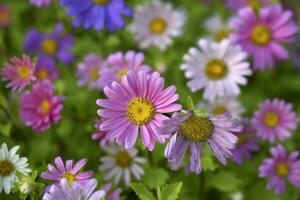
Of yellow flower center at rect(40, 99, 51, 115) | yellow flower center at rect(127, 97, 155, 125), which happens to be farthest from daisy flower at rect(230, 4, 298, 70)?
yellow flower center at rect(40, 99, 51, 115)

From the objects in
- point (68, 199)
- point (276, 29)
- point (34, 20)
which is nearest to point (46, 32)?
point (34, 20)

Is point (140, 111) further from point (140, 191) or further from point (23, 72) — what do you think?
point (23, 72)

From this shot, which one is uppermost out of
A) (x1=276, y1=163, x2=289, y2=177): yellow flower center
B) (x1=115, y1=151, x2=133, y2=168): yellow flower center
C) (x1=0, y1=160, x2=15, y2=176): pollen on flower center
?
(x1=0, y1=160, x2=15, y2=176): pollen on flower center

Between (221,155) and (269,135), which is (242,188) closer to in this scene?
(269,135)

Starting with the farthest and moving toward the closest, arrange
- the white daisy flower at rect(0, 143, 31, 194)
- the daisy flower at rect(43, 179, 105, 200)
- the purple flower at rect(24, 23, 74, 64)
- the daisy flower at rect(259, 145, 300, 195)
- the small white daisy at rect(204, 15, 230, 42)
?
the small white daisy at rect(204, 15, 230, 42)
the purple flower at rect(24, 23, 74, 64)
the daisy flower at rect(259, 145, 300, 195)
the white daisy flower at rect(0, 143, 31, 194)
the daisy flower at rect(43, 179, 105, 200)

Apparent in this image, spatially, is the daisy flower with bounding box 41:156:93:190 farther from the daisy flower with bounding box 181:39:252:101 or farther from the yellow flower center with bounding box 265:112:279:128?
the yellow flower center with bounding box 265:112:279:128

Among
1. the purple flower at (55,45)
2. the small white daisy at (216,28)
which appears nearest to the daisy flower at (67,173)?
the purple flower at (55,45)

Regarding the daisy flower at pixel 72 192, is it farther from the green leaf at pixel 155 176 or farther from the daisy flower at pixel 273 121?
the daisy flower at pixel 273 121
